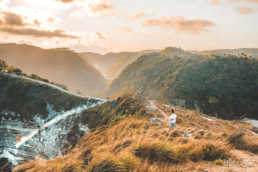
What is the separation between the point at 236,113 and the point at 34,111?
233ft

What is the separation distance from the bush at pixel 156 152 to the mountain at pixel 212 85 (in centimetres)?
5234

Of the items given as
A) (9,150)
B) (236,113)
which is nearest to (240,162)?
(9,150)

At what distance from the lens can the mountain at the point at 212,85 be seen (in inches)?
2475

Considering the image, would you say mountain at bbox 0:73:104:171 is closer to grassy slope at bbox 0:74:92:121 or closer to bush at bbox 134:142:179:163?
grassy slope at bbox 0:74:92:121

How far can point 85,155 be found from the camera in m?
3.22

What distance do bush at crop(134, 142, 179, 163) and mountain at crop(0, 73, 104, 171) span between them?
18.1 metres

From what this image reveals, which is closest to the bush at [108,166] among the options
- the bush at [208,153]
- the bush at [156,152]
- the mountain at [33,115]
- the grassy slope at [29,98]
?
the bush at [156,152]

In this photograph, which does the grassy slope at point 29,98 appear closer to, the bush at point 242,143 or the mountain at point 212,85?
the bush at point 242,143

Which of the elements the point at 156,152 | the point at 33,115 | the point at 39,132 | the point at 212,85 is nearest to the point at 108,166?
the point at 156,152

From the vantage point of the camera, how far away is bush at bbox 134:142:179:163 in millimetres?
3271

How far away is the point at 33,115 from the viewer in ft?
103

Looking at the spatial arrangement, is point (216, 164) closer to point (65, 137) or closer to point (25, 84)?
point (65, 137)

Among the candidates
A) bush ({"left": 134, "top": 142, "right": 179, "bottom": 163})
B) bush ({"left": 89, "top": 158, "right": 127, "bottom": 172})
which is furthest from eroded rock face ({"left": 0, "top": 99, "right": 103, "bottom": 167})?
bush ({"left": 89, "top": 158, "right": 127, "bottom": 172})

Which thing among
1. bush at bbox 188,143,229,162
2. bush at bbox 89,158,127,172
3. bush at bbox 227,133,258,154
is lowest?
bush at bbox 227,133,258,154
